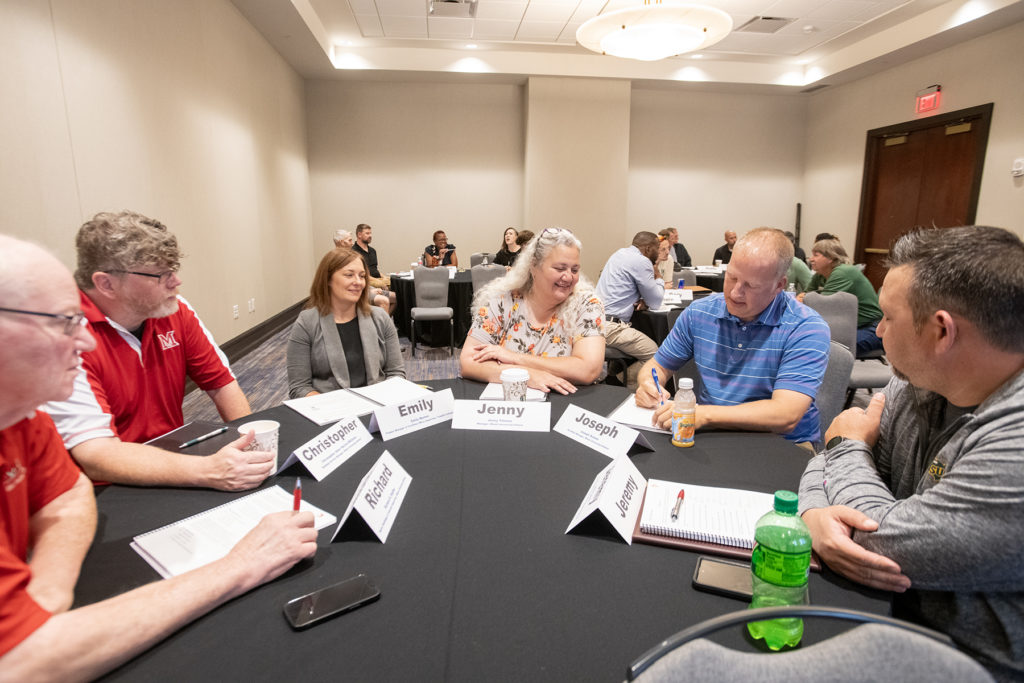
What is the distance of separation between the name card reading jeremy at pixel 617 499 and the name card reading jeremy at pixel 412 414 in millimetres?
610

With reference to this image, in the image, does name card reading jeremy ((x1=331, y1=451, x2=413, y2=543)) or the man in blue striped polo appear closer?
name card reading jeremy ((x1=331, y1=451, x2=413, y2=543))

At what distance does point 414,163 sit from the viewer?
9.02m

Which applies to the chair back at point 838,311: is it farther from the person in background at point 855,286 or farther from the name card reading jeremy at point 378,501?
the name card reading jeremy at point 378,501

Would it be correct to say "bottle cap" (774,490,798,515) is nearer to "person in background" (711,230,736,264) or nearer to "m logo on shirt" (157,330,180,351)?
"m logo on shirt" (157,330,180,351)

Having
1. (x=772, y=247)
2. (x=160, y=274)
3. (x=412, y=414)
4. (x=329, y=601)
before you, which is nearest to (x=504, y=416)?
(x=412, y=414)

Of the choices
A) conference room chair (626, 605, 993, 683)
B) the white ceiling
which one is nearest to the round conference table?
conference room chair (626, 605, 993, 683)

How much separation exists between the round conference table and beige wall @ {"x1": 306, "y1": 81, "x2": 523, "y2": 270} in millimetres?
8242

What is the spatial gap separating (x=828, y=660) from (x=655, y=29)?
511 cm

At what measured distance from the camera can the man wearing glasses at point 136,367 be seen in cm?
126

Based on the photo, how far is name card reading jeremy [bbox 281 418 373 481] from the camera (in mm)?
1305

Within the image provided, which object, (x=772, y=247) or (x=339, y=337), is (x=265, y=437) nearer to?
(x=339, y=337)

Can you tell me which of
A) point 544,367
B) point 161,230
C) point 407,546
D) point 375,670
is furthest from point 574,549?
point 161,230

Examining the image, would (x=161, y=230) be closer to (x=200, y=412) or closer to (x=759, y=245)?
(x=759, y=245)

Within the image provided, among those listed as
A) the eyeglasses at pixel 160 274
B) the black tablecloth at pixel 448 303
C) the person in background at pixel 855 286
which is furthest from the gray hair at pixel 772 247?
the black tablecloth at pixel 448 303
